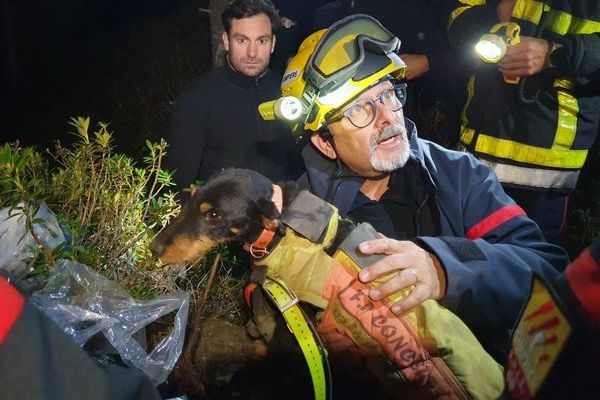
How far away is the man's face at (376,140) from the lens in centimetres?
279

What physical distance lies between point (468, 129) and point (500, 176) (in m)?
0.40

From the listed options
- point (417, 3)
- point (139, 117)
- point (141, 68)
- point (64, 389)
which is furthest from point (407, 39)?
point (141, 68)

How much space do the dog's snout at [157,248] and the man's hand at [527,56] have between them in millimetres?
2282

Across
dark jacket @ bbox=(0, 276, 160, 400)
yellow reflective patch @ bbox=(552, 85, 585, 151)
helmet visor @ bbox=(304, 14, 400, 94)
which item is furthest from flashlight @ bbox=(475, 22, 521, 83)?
dark jacket @ bbox=(0, 276, 160, 400)

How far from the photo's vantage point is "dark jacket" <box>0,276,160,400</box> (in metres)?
1.23

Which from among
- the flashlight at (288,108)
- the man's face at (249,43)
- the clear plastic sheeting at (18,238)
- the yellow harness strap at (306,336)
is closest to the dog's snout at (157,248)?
the clear plastic sheeting at (18,238)

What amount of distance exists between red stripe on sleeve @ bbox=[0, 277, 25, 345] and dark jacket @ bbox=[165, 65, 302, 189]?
3003mm

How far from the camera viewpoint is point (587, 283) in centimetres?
110

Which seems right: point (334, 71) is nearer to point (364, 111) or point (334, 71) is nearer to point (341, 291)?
point (364, 111)

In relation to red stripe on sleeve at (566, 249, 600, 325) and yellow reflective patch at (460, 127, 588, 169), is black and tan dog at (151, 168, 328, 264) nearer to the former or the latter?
red stripe on sleeve at (566, 249, 600, 325)

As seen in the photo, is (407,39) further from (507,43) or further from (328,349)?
(328,349)

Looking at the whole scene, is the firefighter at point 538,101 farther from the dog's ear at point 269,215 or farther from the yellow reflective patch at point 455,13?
the dog's ear at point 269,215

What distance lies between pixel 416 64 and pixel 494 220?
7.75 feet

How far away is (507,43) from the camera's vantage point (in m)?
3.51
